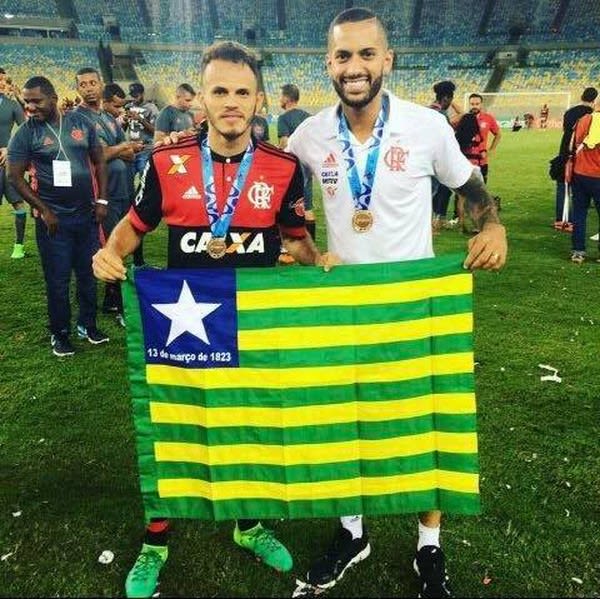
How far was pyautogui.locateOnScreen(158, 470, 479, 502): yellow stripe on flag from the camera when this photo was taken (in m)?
2.54

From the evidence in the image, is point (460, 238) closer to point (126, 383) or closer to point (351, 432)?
point (126, 383)

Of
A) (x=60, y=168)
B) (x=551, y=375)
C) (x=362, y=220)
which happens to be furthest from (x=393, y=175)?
(x=60, y=168)

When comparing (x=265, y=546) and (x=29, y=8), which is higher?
(x=29, y=8)

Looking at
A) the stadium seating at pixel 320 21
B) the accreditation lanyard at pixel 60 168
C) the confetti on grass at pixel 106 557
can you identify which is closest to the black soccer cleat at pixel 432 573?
the confetti on grass at pixel 106 557

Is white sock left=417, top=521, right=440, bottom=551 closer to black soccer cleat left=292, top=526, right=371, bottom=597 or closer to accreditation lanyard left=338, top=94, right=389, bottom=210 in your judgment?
black soccer cleat left=292, top=526, right=371, bottom=597

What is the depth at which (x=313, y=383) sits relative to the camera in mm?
2512

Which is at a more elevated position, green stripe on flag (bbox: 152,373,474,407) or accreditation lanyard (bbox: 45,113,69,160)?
accreditation lanyard (bbox: 45,113,69,160)

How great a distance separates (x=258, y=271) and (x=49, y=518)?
1777mm

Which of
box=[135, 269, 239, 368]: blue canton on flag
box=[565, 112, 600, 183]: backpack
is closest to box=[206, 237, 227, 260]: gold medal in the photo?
box=[135, 269, 239, 368]: blue canton on flag

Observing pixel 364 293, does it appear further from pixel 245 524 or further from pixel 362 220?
pixel 245 524

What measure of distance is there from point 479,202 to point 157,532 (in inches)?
80.7

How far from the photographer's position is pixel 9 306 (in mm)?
6488

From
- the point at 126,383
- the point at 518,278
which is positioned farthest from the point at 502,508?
the point at 518,278

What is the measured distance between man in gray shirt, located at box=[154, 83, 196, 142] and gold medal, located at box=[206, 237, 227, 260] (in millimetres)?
5860
